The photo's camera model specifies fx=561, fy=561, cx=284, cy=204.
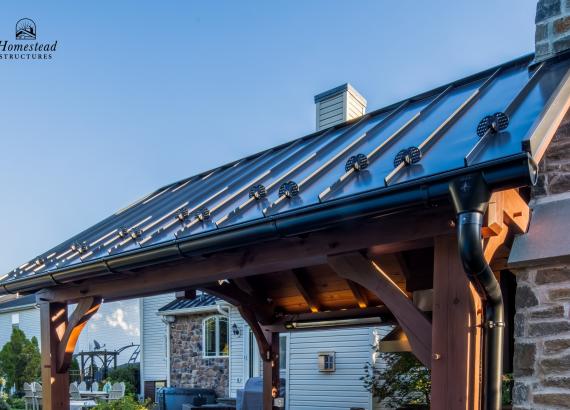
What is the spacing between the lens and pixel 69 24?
33.9 ft

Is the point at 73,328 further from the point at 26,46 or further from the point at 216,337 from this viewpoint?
the point at 216,337

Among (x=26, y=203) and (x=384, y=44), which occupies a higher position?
(x=384, y=44)

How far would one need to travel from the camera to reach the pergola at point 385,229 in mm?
2850

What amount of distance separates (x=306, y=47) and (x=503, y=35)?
Result: 166 inches

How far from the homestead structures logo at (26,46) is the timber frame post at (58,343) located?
5.20 metres

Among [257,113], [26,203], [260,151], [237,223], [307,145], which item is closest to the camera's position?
[237,223]

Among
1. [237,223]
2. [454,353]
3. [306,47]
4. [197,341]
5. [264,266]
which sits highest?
[306,47]

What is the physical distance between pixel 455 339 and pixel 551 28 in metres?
2.90

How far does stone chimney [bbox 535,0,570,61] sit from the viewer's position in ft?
14.3

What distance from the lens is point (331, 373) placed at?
11.9 metres

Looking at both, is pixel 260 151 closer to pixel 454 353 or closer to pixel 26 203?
pixel 454 353

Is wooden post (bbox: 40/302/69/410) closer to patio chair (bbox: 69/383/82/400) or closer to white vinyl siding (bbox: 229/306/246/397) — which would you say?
patio chair (bbox: 69/383/82/400)

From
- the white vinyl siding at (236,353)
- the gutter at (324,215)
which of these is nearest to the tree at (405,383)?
the gutter at (324,215)

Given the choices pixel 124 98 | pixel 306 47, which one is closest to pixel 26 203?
pixel 124 98
